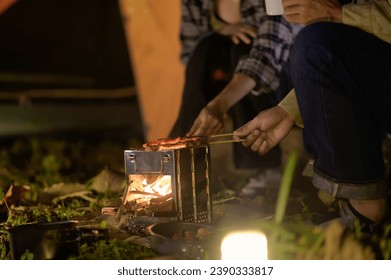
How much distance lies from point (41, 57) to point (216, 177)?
3.92m

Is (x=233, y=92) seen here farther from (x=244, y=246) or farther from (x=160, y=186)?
(x=244, y=246)

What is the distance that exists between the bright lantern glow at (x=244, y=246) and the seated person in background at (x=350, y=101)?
0.27 metres

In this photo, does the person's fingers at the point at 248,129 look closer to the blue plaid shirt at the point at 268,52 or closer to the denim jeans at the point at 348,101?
the denim jeans at the point at 348,101

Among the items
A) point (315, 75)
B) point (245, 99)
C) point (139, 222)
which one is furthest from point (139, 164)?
point (245, 99)

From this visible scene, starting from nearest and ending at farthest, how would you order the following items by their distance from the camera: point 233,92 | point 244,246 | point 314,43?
1. point 244,246
2. point 314,43
3. point 233,92

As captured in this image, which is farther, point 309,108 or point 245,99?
point 245,99

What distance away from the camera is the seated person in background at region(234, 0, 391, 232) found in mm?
1490

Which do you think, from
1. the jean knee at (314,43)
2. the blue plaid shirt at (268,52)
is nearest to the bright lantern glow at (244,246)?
the jean knee at (314,43)

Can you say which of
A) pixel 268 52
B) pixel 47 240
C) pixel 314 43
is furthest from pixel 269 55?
pixel 47 240

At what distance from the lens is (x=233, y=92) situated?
6.82 feet

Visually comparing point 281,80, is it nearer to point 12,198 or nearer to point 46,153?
point 12,198

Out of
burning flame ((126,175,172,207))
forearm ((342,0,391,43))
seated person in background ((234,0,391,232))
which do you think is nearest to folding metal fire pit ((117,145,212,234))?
burning flame ((126,175,172,207))
